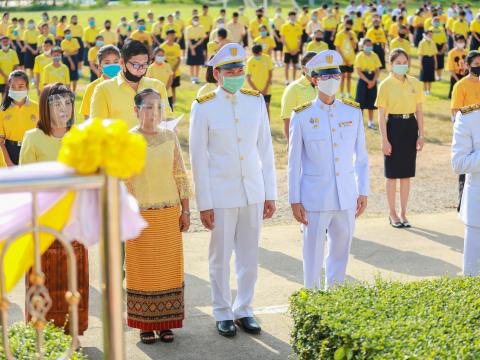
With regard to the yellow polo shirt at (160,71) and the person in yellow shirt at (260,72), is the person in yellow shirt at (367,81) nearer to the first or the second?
the person in yellow shirt at (260,72)

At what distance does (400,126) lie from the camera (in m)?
9.60

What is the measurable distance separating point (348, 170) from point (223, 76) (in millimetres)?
1128

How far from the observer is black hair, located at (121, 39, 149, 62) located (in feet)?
21.7

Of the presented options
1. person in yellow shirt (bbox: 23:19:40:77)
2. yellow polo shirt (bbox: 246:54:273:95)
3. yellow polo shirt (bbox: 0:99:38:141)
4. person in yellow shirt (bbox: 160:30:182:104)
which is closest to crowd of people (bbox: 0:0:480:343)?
yellow polo shirt (bbox: 0:99:38:141)

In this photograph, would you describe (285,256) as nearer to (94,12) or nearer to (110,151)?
(110,151)

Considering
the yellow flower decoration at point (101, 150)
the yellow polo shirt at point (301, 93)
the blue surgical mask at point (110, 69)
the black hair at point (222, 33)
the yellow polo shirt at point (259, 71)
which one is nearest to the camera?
the yellow flower decoration at point (101, 150)

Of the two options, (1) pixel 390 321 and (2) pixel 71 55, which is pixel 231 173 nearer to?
(1) pixel 390 321

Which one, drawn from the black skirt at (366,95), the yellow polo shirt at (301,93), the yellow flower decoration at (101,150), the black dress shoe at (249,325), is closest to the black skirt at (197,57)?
the black skirt at (366,95)

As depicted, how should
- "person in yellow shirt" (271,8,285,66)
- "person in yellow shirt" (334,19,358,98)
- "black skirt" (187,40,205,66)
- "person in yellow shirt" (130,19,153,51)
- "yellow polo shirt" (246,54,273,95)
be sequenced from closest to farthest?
"yellow polo shirt" (246,54,273,95) < "person in yellow shirt" (334,19,358,98) < "person in yellow shirt" (130,19,153,51) < "black skirt" (187,40,205,66) < "person in yellow shirt" (271,8,285,66)

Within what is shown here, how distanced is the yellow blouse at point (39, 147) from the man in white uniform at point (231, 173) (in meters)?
0.93

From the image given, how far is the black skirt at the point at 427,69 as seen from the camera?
21.5m

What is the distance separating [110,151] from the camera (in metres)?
2.97

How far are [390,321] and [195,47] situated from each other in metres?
20.9

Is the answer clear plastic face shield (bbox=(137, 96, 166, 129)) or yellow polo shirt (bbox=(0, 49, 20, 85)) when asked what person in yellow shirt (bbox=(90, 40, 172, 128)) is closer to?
clear plastic face shield (bbox=(137, 96, 166, 129))
